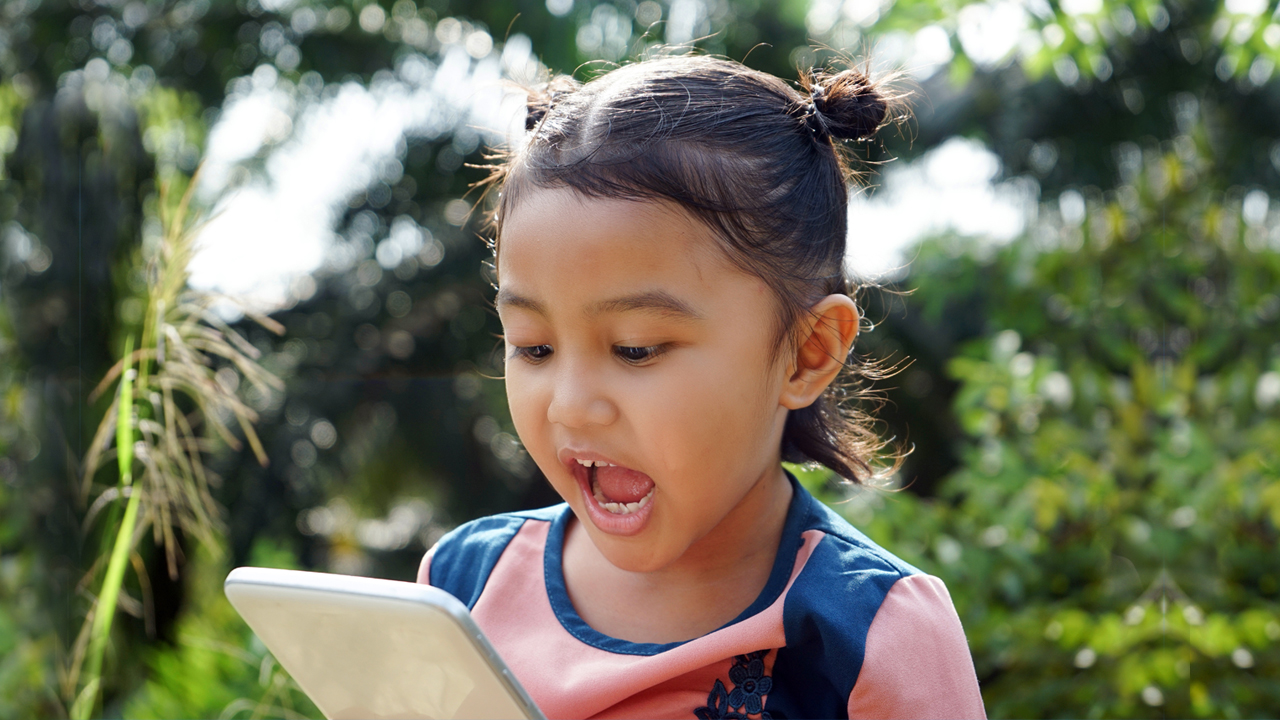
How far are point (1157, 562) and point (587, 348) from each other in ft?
5.77

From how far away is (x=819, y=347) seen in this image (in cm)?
99

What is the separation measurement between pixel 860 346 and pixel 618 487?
155 cm

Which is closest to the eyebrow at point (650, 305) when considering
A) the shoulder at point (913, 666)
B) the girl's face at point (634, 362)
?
the girl's face at point (634, 362)

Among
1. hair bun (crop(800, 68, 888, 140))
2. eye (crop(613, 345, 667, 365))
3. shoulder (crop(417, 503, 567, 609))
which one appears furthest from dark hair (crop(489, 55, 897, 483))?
shoulder (crop(417, 503, 567, 609))

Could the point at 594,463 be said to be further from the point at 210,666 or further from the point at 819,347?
the point at 210,666

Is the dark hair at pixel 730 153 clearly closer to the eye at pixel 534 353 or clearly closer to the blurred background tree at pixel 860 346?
the eye at pixel 534 353

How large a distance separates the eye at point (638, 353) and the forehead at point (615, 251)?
0.18 ft

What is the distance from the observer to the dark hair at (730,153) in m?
0.88

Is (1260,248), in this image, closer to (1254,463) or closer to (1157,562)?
(1254,463)

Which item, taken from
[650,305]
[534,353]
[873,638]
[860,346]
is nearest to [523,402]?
[534,353]

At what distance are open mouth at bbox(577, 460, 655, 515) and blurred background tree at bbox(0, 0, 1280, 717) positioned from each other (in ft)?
3.97

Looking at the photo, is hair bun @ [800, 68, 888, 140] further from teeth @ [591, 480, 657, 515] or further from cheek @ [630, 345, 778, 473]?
teeth @ [591, 480, 657, 515]

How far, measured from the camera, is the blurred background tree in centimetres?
200

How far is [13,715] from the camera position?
7.66ft
